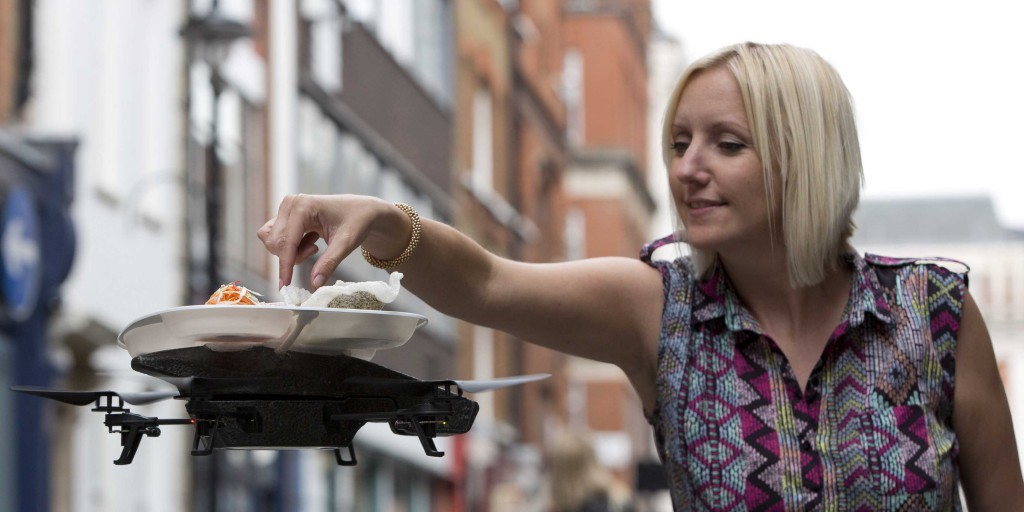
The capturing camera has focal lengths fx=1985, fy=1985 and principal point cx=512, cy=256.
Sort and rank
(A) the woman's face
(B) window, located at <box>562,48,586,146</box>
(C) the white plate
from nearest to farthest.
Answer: (C) the white plate → (A) the woman's face → (B) window, located at <box>562,48,586,146</box>

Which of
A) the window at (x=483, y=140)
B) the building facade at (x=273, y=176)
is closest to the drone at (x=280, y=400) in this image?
the building facade at (x=273, y=176)

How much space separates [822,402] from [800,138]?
1.28 ft

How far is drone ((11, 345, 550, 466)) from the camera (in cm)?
220

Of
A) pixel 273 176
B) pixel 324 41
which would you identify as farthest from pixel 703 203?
pixel 324 41

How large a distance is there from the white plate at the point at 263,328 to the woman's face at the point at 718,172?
26.9 inches

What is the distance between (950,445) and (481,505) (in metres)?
29.5

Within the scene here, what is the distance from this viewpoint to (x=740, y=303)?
3.00m

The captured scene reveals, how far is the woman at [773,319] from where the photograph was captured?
278 centimetres

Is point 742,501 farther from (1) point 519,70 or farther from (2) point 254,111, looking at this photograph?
(1) point 519,70

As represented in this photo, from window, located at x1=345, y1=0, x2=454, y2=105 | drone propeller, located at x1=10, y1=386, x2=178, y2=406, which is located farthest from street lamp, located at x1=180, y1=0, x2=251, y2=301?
window, located at x1=345, y1=0, x2=454, y2=105

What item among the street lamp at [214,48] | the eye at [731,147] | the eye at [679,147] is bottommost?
the eye at [731,147]

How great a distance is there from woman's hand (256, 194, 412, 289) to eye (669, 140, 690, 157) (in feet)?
1.96

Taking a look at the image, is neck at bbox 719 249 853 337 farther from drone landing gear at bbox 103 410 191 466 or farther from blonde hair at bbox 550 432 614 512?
blonde hair at bbox 550 432 614 512

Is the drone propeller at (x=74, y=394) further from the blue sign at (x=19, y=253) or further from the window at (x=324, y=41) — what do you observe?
the window at (x=324, y=41)
